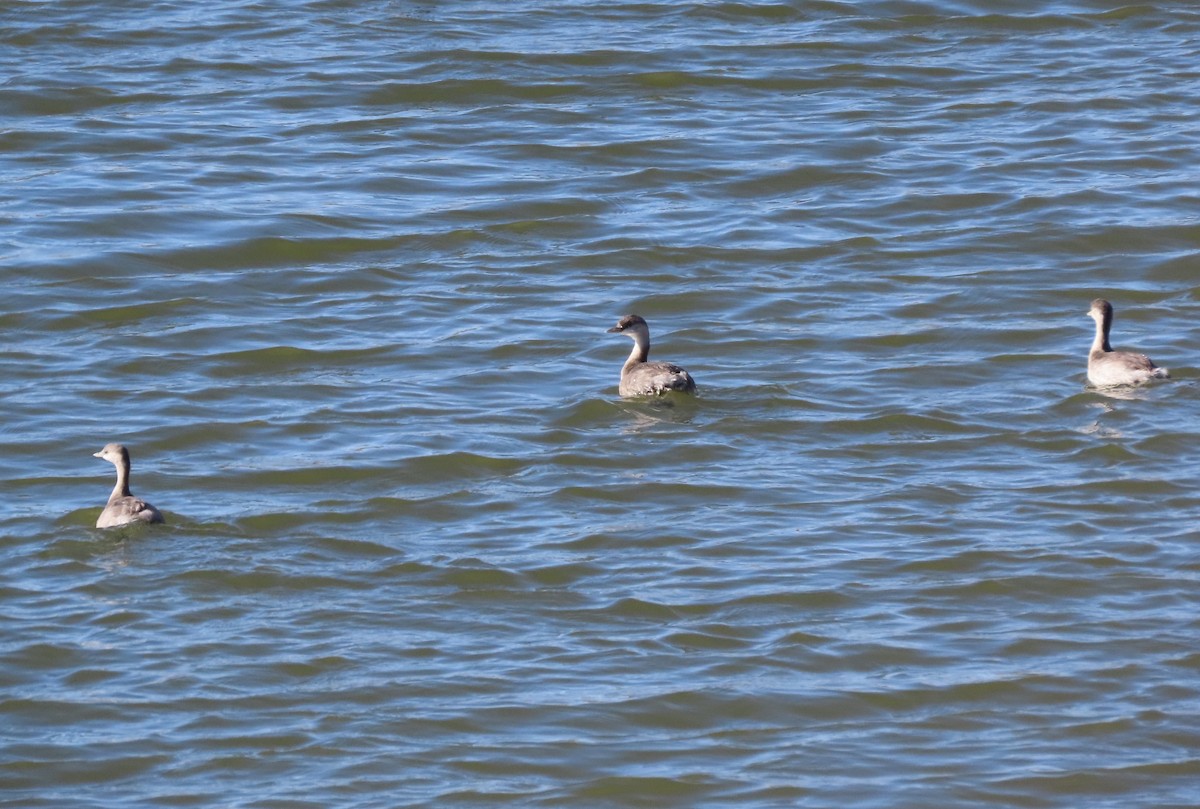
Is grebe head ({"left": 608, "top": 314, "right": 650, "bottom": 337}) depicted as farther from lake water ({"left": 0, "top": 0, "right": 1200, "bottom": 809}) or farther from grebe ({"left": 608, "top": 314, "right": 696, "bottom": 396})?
lake water ({"left": 0, "top": 0, "right": 1200, "bottom": 809})

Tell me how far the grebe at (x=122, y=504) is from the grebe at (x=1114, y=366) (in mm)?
6436

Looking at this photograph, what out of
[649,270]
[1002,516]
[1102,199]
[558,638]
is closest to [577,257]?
[649,270]

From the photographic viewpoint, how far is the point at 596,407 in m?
14.0

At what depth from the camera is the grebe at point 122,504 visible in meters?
11.4

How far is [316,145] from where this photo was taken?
2009 centimetres

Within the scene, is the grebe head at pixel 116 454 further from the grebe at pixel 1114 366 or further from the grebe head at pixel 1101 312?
the grebe head at pixel 1101 312

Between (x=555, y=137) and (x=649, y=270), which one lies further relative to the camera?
(x=555, y=137)

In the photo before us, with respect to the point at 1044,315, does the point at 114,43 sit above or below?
above

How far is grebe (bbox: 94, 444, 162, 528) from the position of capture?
1143cm

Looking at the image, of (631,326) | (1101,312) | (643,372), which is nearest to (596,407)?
(643,372)

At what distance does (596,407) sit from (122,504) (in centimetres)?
373

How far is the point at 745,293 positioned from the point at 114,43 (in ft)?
31.5

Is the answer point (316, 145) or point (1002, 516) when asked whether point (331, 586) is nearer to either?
point (1002, 516)

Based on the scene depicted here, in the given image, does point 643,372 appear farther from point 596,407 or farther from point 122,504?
point 122,504
